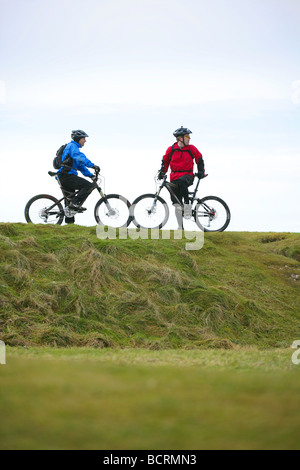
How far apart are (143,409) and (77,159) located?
9.78 metres

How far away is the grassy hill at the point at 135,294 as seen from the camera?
29.2ft

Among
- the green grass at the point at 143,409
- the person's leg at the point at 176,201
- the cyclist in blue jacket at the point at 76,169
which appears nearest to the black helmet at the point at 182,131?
the person's leg at the point at 176,201

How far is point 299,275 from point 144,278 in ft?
15.4

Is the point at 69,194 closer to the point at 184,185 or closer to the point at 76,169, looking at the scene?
the point at 76,169

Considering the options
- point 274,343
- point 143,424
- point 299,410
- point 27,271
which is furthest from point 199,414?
point 27,271

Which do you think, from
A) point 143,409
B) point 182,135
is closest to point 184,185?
point 182,135

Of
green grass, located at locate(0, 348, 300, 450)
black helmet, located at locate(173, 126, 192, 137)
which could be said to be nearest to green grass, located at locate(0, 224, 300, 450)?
green grass, located at locate(0, 348, 300, 450)

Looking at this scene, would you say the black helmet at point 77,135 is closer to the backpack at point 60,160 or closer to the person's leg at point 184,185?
the backpack at point 60,160

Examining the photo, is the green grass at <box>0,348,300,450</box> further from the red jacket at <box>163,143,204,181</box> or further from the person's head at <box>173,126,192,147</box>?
the person's head at <box>173,126,192,147</box>

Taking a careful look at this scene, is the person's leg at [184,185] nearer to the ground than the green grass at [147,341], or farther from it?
farther from it

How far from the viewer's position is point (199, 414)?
10.9 feet

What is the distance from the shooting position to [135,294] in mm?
10156

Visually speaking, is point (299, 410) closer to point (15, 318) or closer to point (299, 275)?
point (15, 318)

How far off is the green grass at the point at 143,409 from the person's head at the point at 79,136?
885cm
